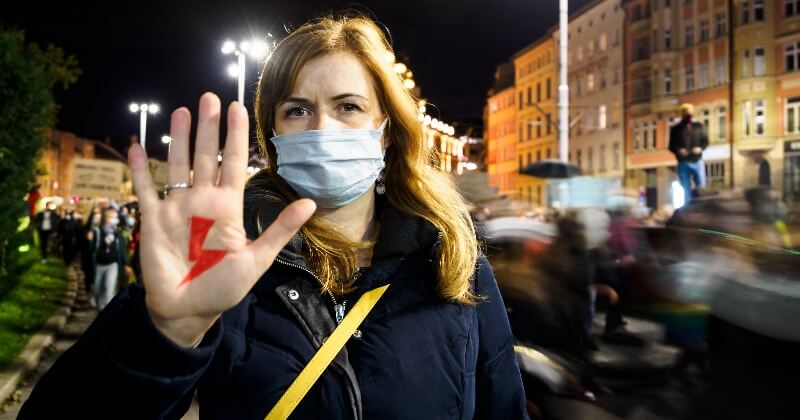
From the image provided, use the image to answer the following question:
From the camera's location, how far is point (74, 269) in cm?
2738

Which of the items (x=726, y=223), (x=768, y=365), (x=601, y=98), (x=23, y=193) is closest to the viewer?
(x=768, y=365)

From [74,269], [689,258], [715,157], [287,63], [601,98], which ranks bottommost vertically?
[74,269]

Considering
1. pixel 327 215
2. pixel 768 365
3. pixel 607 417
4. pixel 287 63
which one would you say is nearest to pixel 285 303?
pixel 327 215

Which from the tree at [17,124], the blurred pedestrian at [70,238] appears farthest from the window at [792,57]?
the tree at [17,124]

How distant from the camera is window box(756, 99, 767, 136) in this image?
4081cm

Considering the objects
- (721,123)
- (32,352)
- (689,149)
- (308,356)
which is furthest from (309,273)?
(721,123)

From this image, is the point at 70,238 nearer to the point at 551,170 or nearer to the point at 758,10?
the point at 551,170

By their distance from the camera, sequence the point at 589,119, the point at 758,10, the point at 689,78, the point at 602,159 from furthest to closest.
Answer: the point at 589,119, the point at 602,159, the point at 689,78, the point at 758,10

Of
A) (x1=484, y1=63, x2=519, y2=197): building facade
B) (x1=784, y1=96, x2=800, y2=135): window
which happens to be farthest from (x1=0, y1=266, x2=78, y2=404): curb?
(x1=484, y1=63, x2=519, y2=197): building facade

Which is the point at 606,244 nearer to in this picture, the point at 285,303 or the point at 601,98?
the point at 285,303

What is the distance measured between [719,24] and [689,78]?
4426 mm

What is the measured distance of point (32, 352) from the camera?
10.4m

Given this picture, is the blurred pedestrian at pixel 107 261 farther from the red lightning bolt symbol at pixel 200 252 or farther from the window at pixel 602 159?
the window at pixel 602 159

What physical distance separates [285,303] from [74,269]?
91.6ft
